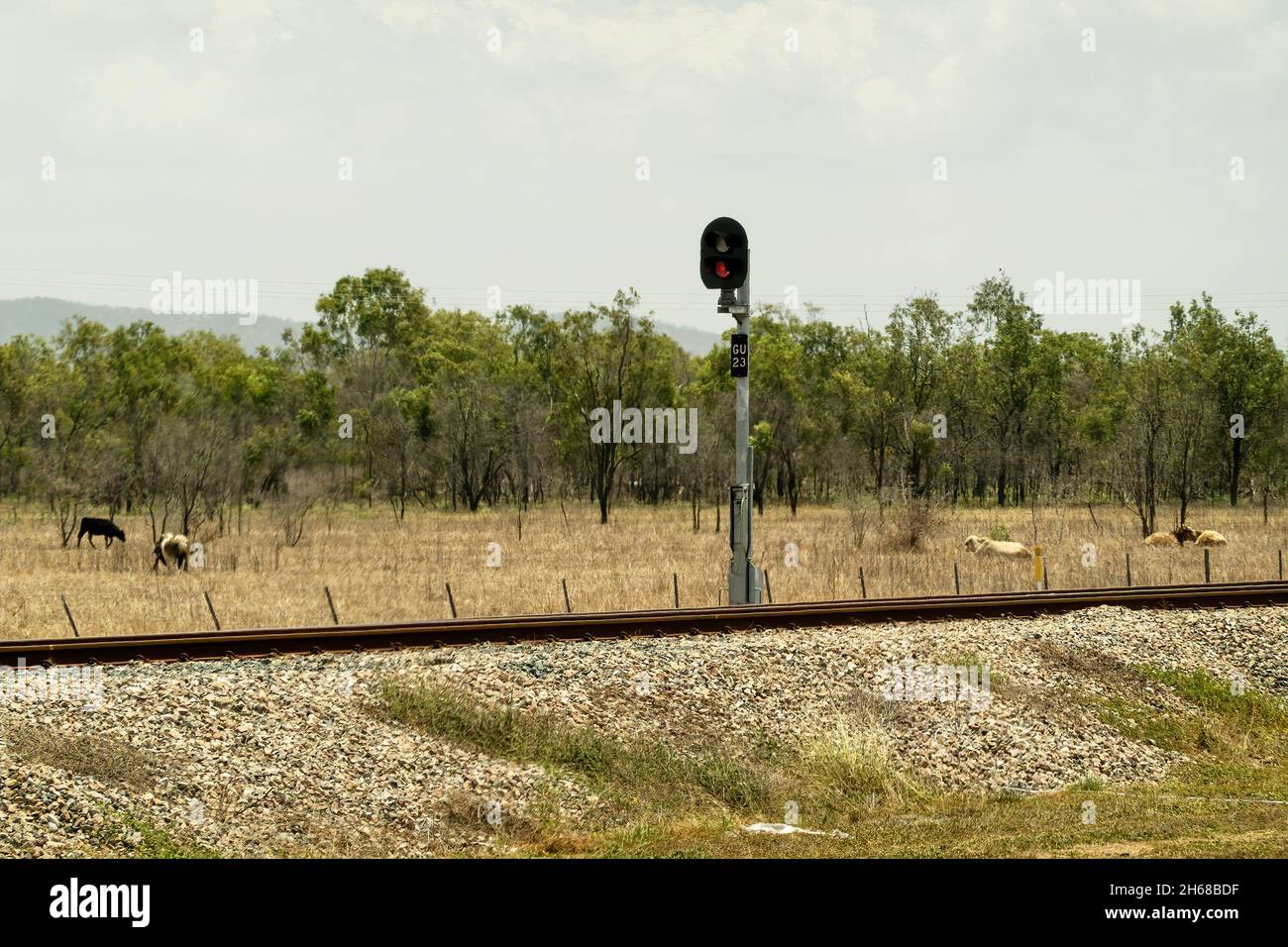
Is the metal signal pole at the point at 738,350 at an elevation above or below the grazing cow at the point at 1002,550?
above

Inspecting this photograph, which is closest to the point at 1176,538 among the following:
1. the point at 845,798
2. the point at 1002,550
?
the point at 1002,550

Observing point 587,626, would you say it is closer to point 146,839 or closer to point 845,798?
point 845,798

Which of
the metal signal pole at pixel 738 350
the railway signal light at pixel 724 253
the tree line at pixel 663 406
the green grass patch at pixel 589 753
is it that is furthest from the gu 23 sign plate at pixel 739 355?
the tree line at pixel 663 406

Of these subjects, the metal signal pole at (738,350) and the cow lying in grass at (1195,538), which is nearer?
the metal signal pole at (738,350)

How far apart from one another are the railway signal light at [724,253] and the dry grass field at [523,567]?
20.2 ft

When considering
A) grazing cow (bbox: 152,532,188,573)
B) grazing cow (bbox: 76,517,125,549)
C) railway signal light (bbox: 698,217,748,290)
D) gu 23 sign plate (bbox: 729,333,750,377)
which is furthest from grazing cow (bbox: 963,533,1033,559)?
grazing cow (bbox: 76,517,125,549)

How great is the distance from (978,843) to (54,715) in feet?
26.9

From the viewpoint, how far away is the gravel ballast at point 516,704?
9.84m

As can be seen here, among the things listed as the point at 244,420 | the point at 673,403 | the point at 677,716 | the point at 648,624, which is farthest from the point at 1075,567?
the point at 244,420

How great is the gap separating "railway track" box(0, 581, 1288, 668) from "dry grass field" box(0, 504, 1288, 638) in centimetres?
427

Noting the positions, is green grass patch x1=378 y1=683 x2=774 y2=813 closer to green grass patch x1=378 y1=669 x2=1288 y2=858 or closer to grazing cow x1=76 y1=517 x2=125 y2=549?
green grass patch x1=378 y1=669 x2=1288 y2=858

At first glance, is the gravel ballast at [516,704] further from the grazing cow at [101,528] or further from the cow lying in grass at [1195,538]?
the grazing cow at [101,528]

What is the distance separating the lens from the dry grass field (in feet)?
67.5
